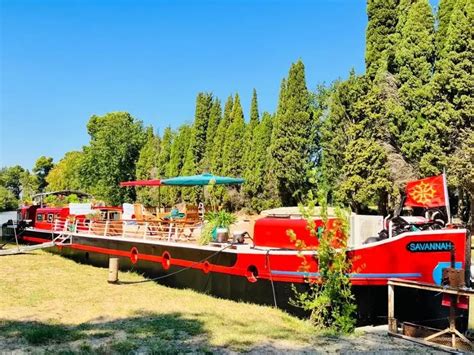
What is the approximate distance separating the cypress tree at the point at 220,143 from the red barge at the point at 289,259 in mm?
26528

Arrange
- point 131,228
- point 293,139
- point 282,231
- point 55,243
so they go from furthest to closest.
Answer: point 293,139 → point 55,243 → point 131,228 → point 282,231

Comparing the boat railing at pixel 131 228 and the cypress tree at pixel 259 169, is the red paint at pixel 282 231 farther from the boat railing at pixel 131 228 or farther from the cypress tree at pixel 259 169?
the cypress tree at pixel 259 169

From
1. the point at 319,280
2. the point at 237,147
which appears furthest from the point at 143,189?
the point at 319,280

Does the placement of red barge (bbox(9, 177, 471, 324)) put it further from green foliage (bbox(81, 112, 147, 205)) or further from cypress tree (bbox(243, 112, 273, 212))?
green foliage (bbox(81, 112, 147, 205))

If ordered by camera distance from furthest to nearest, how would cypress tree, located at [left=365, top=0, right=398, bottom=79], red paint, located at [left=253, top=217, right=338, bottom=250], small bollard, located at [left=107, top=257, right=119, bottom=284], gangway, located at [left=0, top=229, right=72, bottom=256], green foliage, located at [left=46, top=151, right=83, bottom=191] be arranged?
green foliage, located at [left=46, top=151, right=83, bottom=191], cypress tree, located at [left=365, top=0, right=398, bottom=79], gangway, located at [left=0, top=229, right=72, bottom=256], small bollard, located at [left=107, top=257, right=119, bottom=284], red paint, located at [left=253, top=217, right=338, bottom=250]

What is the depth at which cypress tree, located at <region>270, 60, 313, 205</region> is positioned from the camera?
33.2 meters

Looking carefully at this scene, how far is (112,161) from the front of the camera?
49.9 m

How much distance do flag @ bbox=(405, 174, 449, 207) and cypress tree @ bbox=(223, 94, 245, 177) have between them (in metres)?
28.9

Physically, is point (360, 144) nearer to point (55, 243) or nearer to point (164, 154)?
point (55, 243)

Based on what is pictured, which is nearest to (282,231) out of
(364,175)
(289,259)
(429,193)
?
(289,259)

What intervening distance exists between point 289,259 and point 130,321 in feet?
11.1

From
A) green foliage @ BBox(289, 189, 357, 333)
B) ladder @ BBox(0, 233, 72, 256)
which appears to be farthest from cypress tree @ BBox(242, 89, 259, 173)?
green foliage @ BBox(289, 189, 357, 333)

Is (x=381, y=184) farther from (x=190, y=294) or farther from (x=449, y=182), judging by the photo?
(x=190, y=294)

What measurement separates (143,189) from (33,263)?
3054 cm
